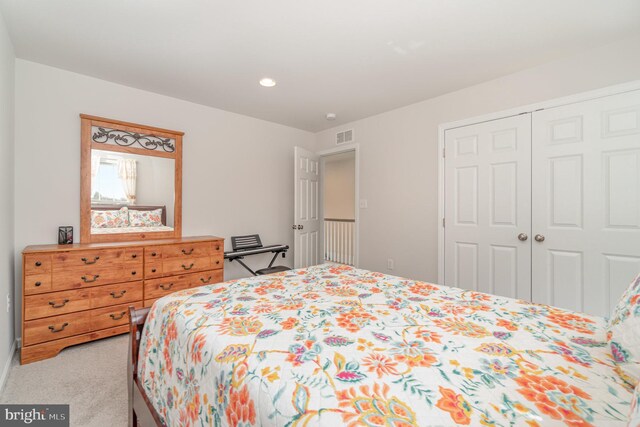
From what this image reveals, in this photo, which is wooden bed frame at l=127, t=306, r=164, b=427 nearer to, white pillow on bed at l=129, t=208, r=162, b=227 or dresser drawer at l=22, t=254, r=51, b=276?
dresser drawer at l=22, t=254, r=51, b=276

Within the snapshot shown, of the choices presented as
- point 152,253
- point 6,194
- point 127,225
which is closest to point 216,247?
point 152,253

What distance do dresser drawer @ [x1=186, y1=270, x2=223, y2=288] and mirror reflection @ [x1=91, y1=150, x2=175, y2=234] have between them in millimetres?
678

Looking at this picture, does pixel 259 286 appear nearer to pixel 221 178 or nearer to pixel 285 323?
pixel 285 323

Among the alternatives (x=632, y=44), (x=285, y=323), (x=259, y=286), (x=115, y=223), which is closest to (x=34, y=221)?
(x=115, y=223)

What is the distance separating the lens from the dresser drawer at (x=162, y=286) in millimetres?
2715

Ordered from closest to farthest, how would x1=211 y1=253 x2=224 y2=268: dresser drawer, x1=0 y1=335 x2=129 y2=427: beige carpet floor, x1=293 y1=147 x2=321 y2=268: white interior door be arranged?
x1=0 y1=335 x2=129 y2=427: beige carpet floor < x1=211 y1=253 x2=224 y2=268: dresser drawer < x1=293 y1=147 x2=321 y2=268: white interior door

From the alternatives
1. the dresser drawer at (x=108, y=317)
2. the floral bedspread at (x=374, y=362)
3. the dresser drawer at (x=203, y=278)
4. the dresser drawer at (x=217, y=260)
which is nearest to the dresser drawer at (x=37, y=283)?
the dresser drawer at (x=108, y=317)

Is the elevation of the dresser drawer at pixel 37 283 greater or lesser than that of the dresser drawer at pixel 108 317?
greater

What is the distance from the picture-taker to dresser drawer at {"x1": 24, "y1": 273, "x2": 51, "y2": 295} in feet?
7.07

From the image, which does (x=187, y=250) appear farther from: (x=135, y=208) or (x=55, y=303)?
(x=55, y=303)

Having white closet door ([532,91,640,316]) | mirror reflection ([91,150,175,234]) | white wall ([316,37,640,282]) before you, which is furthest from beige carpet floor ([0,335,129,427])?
white closet door ([532,91,640,316])

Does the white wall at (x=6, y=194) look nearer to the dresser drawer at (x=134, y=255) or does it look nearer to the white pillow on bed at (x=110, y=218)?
the white pillow on bed at (x=110, y=218)

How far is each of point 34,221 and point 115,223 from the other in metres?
0.59

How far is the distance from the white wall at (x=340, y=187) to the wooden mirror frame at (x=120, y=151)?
3.56 meters
